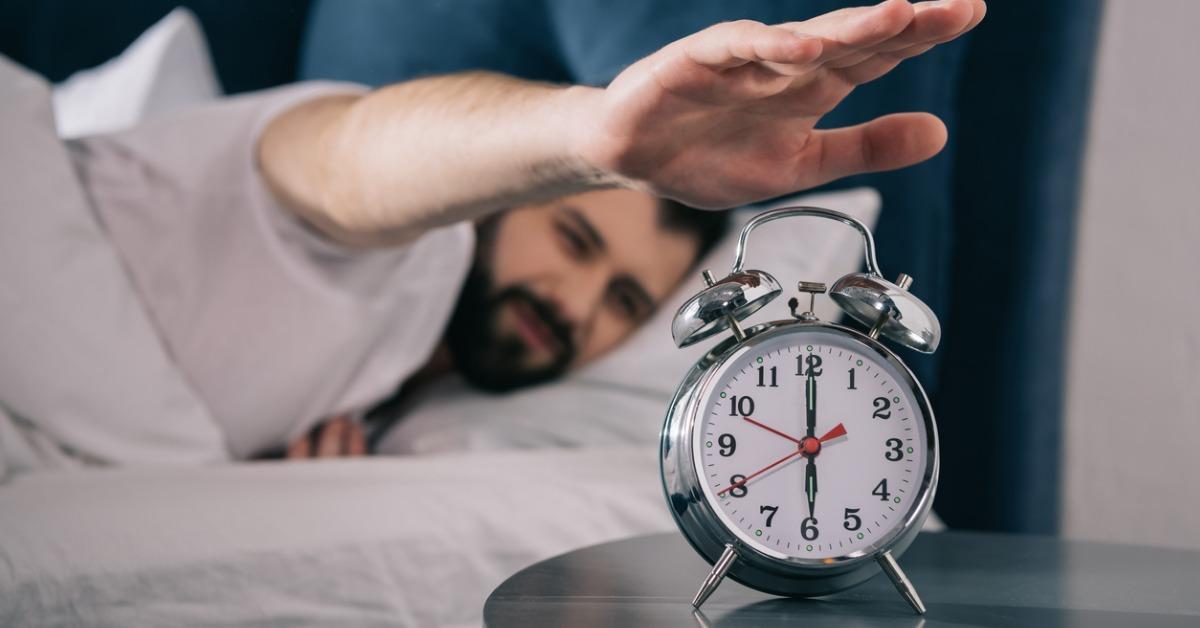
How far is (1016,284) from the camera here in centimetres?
149

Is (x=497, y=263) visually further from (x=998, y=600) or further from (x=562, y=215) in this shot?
(x=998, y=600)

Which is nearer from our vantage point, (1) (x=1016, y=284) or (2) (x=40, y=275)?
(2) (x=40, y=275)

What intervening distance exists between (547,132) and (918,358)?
885 mm

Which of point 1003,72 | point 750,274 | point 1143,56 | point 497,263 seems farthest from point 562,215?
point 750,274

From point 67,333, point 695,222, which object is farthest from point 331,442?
point 695,222

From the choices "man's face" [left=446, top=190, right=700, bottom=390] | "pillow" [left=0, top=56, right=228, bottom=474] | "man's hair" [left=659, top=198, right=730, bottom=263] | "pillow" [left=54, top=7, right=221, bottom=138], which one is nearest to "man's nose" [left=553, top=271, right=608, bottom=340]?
"man's face" [left=446, top=190, right=700, bottom=390]

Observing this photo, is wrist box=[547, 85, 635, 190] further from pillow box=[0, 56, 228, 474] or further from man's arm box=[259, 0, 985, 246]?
pillow box=[0, 56, 228, 474]

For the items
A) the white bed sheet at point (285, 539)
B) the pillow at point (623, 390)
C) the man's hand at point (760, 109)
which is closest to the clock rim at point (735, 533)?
the man's hand at point (760, 109)

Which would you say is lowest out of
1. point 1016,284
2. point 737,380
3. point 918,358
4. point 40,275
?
point 918,358

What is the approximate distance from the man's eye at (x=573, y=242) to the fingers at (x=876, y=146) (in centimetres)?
74

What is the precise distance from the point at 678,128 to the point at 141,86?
1264 mm

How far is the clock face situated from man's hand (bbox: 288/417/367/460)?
32.4 inches

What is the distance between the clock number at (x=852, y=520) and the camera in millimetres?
644

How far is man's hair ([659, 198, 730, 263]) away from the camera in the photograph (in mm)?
1531
